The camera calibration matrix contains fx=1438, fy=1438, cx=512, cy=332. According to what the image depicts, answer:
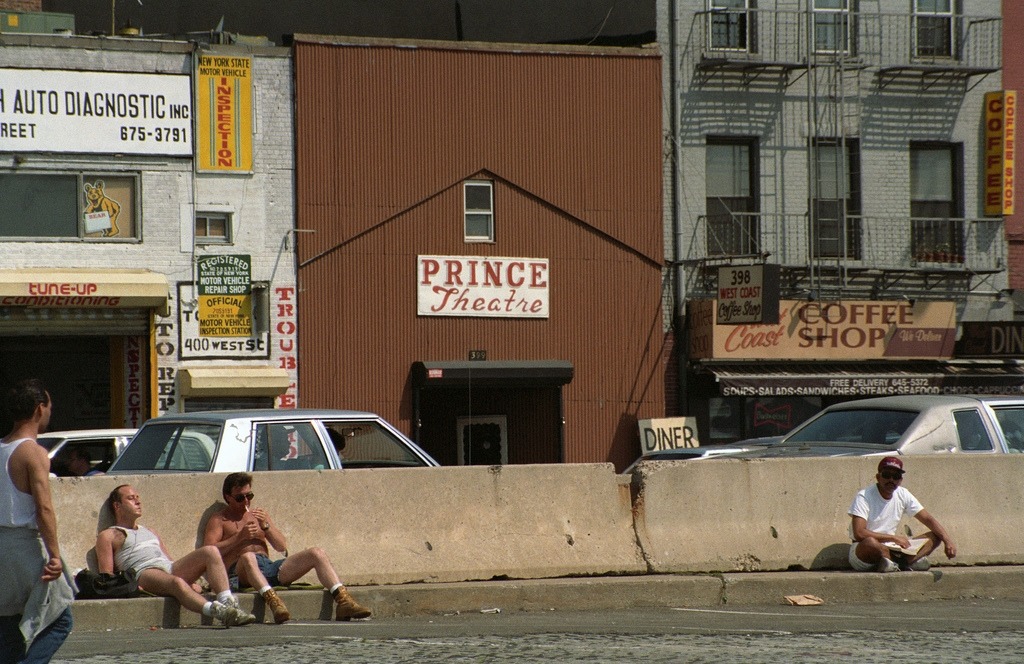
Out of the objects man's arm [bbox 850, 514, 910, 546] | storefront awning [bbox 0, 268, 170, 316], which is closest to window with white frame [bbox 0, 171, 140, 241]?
storefront awning [bbox 0, 268, 170, 316]

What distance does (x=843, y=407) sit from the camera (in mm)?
14656

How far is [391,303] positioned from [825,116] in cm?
879

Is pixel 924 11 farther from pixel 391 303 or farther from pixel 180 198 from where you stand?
pixel 180 198

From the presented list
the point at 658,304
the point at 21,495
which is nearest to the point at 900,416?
the point at 21,495

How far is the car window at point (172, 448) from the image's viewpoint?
11578 millimetres

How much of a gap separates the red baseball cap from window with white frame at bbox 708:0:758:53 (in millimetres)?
15181

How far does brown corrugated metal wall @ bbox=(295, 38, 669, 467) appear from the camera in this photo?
77.2 ft

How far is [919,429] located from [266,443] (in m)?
6.12

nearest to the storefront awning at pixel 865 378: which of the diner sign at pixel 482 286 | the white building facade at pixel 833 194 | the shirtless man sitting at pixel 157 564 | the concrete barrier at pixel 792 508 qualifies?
the white building facade at pixel 833 194

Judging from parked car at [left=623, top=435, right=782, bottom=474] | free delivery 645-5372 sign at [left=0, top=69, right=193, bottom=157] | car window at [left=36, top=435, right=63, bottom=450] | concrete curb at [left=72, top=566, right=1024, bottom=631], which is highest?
free delivery 645-5372 sign at [left=0, top=69, right=193, bottom=157]

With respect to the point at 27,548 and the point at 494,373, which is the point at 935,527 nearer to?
the point at 27,548

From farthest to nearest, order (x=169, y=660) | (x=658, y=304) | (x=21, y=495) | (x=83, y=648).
→ (x=658, y=304) → (x=83, y=648) → (x=169, y=660) → (x=21, y=495)

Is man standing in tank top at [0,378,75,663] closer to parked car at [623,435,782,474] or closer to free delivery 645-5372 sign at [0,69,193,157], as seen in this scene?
parked car at [623,435,782,474]

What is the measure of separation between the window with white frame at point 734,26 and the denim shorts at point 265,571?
58.1 ft
